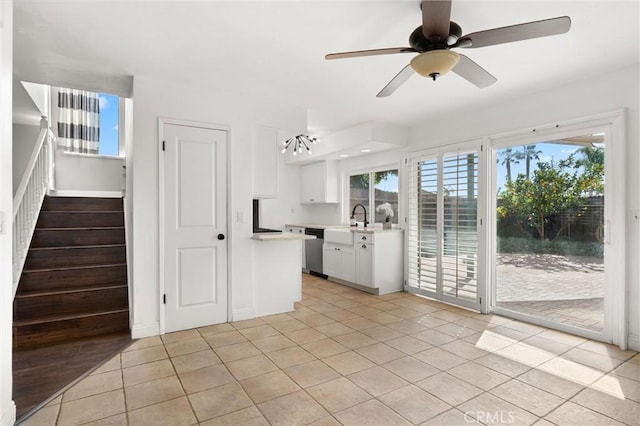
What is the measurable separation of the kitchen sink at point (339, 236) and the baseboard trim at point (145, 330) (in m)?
2.87

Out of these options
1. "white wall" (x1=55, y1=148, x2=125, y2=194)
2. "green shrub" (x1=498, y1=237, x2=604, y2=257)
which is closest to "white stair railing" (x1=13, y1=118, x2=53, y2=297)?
"white wall" (x1=55, y1=148, x2=125, y2=194)

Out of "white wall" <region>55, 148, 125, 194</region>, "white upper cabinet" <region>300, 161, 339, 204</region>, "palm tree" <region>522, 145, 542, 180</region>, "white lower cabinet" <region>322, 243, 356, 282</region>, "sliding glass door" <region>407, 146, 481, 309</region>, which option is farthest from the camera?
"white upper cabinet" <region>300, 161, 339, 204</region>

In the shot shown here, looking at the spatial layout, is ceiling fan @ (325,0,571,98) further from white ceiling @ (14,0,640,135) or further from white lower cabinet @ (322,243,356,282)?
white lower cabinet @ (322,243,356,282)

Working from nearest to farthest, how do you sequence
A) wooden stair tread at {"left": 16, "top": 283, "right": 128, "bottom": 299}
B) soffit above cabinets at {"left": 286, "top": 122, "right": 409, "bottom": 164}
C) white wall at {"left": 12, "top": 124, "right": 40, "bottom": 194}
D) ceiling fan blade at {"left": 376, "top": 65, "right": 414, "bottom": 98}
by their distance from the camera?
ceiling fan blade at {"left": 376, "top": 65, "right": 414, "bottom": 98}
wooden stair tread at {"left": 16, "top": 283, "right": 128, "bottom": 299}
white wall at {"left": 12, "top": 124, "right": 40, "bottom": 194}
soffit above cabinets at {"left": 286, "top": 122, "right": 409, "bottom": 164}

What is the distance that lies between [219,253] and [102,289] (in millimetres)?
1257

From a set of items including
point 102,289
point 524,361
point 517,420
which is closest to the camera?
point 517,420

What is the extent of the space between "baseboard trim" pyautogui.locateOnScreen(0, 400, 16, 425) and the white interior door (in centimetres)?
151

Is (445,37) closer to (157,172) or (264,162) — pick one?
(264,162)

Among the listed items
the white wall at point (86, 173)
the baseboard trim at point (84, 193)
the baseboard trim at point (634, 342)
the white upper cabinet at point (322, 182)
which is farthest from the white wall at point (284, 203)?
the baseboard trim at point (634, 342)

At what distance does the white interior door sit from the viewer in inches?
136

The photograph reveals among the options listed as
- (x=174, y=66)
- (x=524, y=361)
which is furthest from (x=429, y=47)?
(x=524, y=361)

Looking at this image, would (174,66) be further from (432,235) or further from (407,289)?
(407,289)

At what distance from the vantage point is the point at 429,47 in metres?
2.06

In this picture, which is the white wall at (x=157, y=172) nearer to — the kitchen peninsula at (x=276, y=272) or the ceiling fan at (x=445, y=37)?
the kitchen peninsula at (x=276, y=272)
